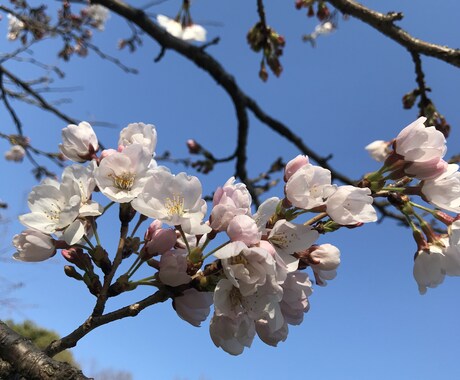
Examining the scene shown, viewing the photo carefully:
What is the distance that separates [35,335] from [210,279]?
2.84 meters

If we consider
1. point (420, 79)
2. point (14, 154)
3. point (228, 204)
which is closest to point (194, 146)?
point (420, 79)

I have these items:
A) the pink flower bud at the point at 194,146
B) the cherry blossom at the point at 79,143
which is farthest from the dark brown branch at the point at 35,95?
the cherry blossom at the point at 79,143

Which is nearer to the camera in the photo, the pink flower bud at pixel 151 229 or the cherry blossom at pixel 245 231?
the cherry blossom at pixel 245 231

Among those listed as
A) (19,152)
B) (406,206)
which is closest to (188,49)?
(406,206)

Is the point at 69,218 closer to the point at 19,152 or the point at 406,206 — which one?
the point at 406,206

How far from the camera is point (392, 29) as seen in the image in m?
2.11

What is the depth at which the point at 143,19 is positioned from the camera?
296 cm

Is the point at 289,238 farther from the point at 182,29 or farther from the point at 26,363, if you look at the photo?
the point at 182,29

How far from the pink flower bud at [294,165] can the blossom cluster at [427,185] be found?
131 millimetres

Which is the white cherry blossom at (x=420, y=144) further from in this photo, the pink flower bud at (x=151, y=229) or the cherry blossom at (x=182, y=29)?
the cherry blossom at (x=182, y=29)

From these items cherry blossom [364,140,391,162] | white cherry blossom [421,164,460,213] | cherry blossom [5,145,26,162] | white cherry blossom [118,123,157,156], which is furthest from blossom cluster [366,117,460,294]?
cherry blossom [5,145,26,162]

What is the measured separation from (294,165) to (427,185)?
254mm

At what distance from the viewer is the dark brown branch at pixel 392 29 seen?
2.00m

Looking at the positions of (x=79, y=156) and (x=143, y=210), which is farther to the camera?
(x=79, y=156)
